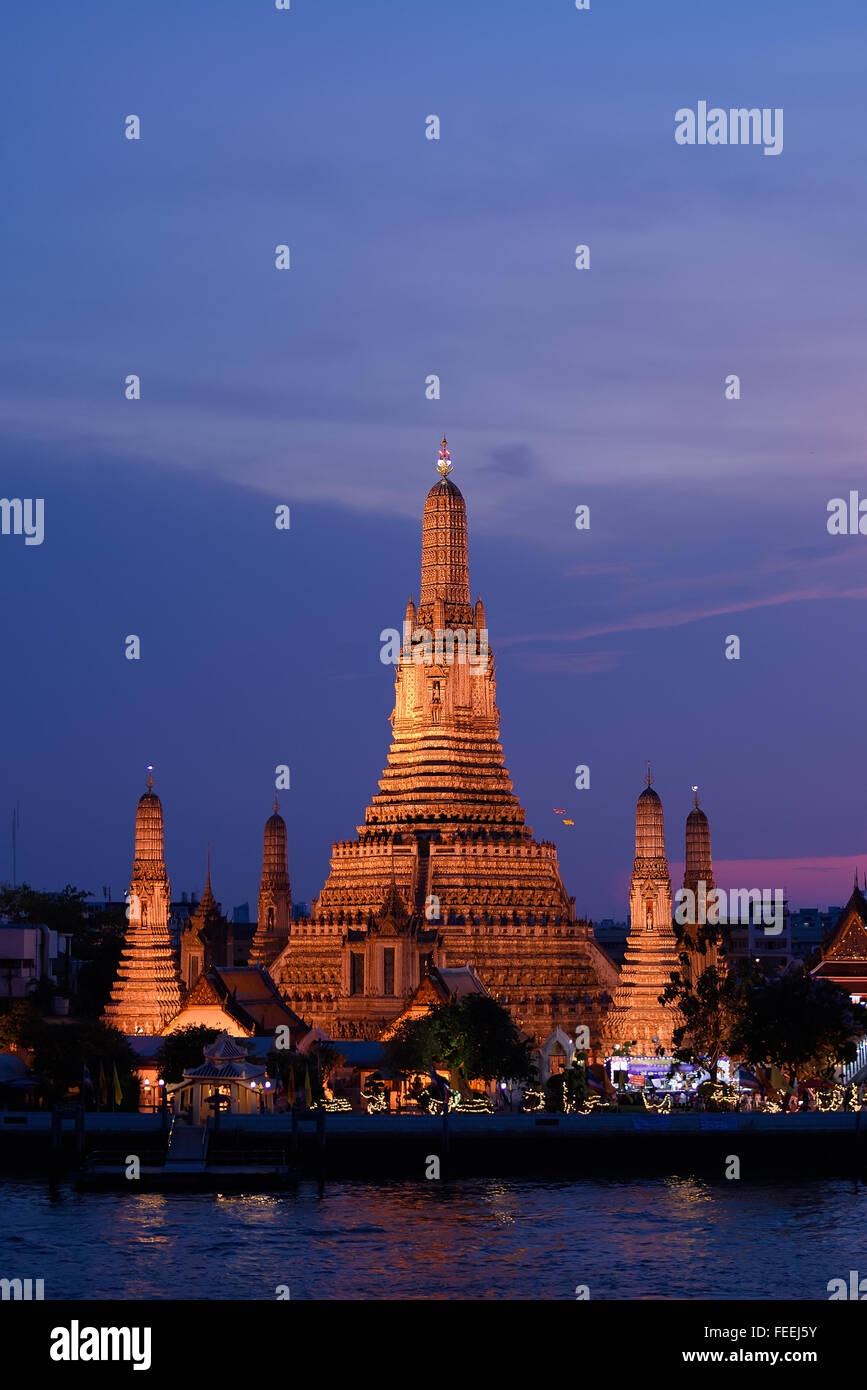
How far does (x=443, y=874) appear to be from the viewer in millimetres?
114625

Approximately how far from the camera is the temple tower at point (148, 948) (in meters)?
116

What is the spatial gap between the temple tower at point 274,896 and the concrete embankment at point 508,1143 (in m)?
38.6

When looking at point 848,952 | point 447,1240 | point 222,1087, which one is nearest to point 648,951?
point 848,952

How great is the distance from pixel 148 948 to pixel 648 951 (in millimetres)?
23330

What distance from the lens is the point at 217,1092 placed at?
8894cm

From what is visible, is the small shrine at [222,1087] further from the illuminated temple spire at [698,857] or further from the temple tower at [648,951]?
the illuminated temple spire at [698,857]

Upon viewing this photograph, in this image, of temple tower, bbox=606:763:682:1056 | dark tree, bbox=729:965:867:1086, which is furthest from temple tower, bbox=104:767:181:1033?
dark tree, bbox=729:965:867:1086

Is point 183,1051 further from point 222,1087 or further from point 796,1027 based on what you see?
point 796,1027

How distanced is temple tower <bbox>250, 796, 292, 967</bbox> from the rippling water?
4365 centimetres

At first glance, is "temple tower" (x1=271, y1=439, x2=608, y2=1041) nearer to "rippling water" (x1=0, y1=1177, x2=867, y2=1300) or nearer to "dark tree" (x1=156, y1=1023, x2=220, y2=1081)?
"dark tree" (x1=156, y1=1023, x2=220, y2=1081)

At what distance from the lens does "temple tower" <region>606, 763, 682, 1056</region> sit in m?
112

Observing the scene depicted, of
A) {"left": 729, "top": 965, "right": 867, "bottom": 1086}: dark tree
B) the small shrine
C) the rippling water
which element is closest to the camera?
the rippling water
